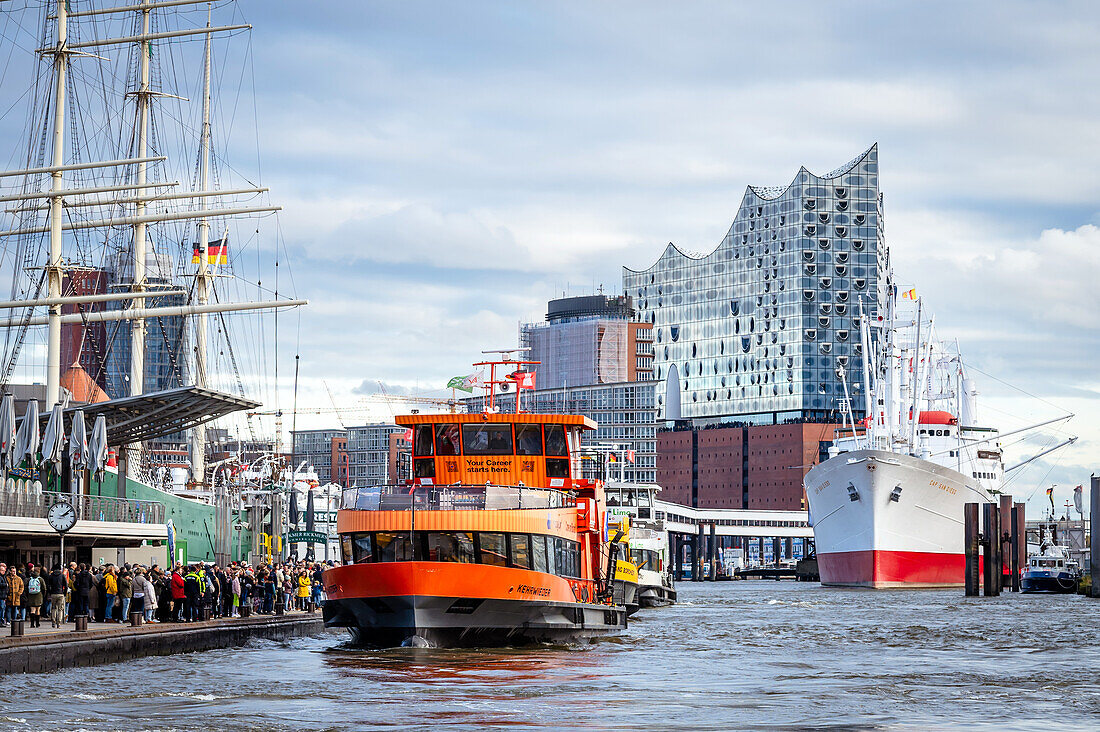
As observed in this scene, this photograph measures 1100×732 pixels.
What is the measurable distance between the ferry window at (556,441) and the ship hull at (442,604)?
5523 millimetres

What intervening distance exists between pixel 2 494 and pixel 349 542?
12.2 metres

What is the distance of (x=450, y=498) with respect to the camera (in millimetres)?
36156

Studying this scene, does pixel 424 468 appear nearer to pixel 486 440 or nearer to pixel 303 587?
pixel 486 440

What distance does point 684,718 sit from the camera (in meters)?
25.3

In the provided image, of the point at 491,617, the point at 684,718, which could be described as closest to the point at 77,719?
the point at 684,718

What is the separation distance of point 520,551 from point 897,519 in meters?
74.0

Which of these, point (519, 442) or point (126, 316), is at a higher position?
point (126, 316)

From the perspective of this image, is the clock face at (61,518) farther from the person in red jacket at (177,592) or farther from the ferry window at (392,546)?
the ferry window at (392,546)

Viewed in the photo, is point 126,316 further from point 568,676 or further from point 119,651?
point 568,676

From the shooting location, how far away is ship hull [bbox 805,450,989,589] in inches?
4139

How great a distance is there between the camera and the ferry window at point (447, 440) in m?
41.8

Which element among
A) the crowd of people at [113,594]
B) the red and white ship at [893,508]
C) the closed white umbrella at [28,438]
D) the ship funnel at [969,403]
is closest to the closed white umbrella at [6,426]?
the closed white umbrella at [28,438]

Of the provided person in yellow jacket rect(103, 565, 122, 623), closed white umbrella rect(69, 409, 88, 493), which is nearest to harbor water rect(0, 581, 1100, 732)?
person in yellow jacket rect(103, 565, 122, 623)

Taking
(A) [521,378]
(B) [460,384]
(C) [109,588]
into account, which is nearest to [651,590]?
(B) [460,384]
